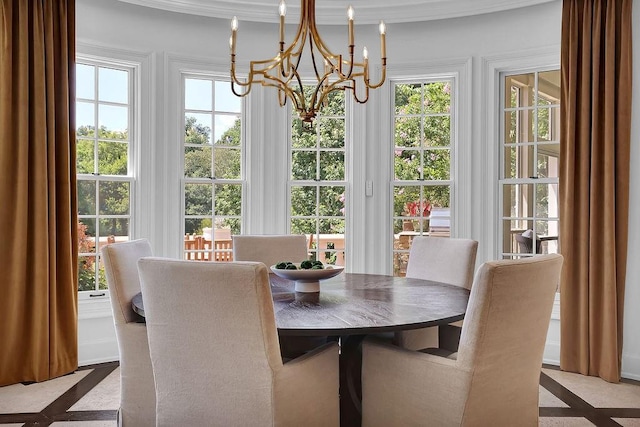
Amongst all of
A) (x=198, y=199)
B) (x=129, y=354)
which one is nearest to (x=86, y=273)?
(x=198, y=199)

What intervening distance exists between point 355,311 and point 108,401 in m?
1.74

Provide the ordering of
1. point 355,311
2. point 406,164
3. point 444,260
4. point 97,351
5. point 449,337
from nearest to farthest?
1. point 355,311
2. point 449,337
3. point 444,260
4. point 97,351
5. point 406,164

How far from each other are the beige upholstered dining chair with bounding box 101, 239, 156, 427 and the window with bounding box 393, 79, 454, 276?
250 centimetres

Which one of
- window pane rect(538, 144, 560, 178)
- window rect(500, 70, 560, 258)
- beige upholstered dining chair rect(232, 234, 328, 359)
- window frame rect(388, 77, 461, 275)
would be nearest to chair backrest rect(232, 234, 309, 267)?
beige upholstered dining chair rect(232, 234, 328, 359)

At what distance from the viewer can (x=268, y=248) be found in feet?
12.0

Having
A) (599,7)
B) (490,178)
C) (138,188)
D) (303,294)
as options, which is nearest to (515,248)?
(490,178)

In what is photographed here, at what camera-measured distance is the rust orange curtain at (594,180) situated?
3.51 metres

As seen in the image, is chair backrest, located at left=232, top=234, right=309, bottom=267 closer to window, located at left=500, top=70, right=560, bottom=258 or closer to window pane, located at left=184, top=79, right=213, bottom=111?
window pane, located at left=184, top=79, right=213, bottom=111

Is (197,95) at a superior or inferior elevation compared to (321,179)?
superior

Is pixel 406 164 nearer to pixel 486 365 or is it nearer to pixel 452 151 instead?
pixel 452 151

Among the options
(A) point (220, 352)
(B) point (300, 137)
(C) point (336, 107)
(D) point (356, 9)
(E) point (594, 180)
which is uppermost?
(D) point (356, 9)

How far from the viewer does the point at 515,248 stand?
4219 mm

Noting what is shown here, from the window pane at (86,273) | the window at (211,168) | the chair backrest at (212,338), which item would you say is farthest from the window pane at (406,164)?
the chair backrest at (212,338)

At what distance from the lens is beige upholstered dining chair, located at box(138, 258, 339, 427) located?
1.76 metres
